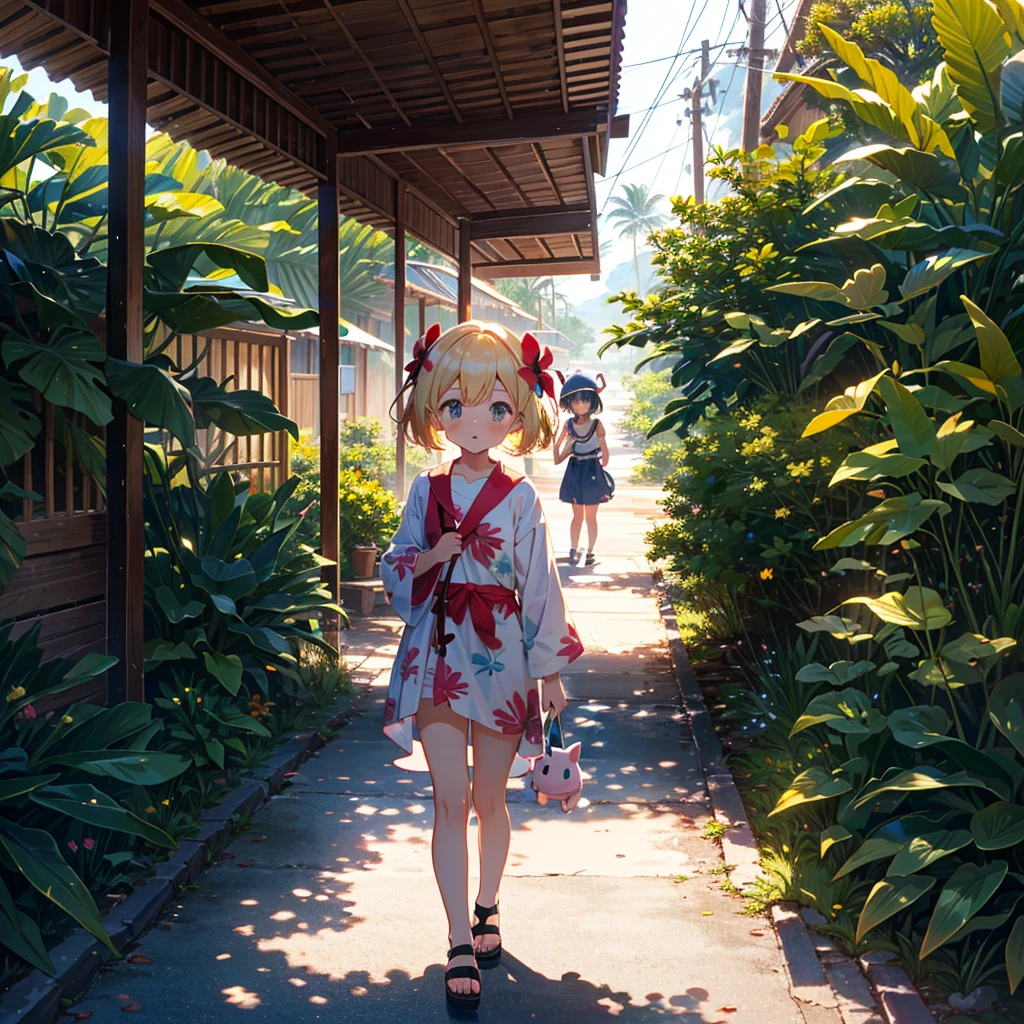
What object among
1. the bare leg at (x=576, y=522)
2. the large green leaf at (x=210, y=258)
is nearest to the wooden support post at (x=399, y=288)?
the bare leg at (x=576, y=522)

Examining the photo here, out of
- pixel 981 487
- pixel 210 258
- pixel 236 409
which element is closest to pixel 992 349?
pixel 981 487

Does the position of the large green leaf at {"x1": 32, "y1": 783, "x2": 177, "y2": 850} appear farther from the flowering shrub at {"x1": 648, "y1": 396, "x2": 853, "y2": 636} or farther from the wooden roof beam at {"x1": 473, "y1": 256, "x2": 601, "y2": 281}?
the wooden roof beam at {"x1": 473, "y1": 256, "x2": 601, "y2": 281}

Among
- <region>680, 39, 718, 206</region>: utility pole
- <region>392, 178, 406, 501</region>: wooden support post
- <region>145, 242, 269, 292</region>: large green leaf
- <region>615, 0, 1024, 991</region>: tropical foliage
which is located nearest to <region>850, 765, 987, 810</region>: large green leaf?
<region>615, 0, 1024, 991</region>: tropical foliage

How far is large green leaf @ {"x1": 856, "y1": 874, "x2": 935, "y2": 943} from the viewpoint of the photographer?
11.8ft

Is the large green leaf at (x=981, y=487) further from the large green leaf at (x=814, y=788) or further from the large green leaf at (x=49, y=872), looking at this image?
the large green leaf at (x=49, y=872)

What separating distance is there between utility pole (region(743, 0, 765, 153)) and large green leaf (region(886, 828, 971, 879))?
14844mm

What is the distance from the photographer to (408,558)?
3809mm

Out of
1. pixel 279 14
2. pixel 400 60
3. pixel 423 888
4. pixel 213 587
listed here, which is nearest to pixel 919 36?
pixel 400 60

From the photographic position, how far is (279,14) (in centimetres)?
598

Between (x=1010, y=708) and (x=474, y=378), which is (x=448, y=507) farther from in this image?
(x=1010, y=708)

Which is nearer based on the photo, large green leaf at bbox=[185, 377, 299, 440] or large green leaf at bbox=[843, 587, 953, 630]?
large green leaf at bbox=[843, 587, 953, 630]

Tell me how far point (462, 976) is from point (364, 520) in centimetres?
783

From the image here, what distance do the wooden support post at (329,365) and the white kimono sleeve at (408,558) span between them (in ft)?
13.4

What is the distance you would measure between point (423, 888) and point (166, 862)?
1021 mm
